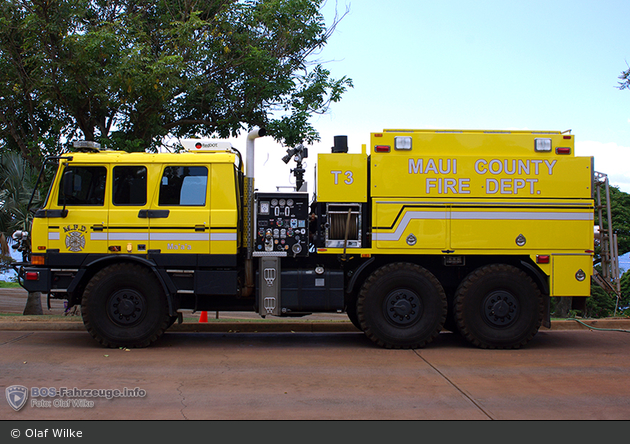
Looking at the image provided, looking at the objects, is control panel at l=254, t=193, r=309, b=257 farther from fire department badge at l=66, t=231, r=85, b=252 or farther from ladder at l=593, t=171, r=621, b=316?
ladder at l=593, t=171, r=621, b=316

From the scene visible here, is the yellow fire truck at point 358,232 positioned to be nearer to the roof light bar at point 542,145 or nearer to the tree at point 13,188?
the roof light bar at point 542,145

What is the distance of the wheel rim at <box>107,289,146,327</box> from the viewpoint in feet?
26.6

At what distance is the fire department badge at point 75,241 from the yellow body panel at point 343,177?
A: 11.8 ft

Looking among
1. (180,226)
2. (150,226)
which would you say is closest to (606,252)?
(180,226)

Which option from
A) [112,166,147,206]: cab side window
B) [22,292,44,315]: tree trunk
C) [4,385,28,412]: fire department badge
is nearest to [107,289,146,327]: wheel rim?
[112,166,147,206]: cab side window

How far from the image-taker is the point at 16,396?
5613 millimetres

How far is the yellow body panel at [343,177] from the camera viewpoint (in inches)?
325

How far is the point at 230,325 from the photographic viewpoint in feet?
32.9

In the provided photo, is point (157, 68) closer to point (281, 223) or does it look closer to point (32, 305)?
point (281, 223)

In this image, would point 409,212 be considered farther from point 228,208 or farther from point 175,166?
point 175,166

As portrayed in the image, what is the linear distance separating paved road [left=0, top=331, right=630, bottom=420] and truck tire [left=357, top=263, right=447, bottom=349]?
309mm

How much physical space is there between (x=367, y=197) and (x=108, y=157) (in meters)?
3.97
